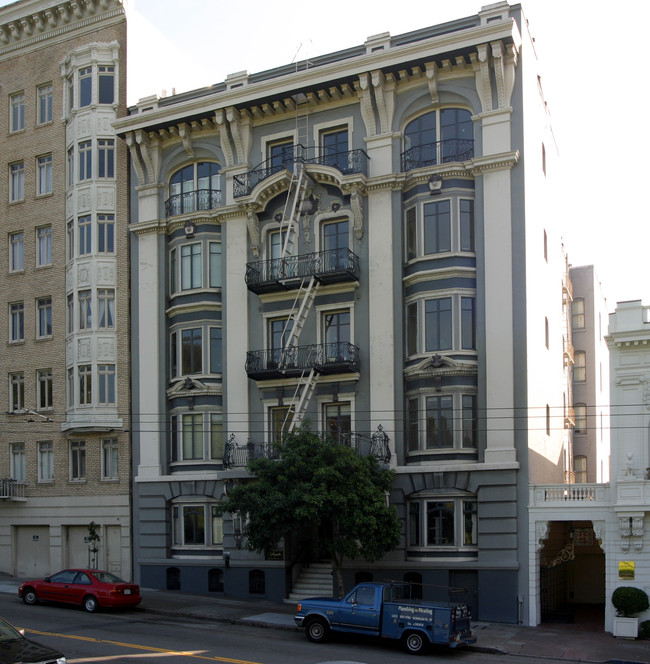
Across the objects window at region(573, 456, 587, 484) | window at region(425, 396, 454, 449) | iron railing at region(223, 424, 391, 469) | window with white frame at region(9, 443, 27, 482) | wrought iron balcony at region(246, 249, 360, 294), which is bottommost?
window at region(573, 456, 587, 484)

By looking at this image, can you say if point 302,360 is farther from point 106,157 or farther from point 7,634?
point 7,634

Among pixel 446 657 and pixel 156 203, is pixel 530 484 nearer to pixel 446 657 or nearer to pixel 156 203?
pixel 446 657

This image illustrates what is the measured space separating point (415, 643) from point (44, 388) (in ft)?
74.5

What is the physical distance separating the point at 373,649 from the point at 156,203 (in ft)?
68.7

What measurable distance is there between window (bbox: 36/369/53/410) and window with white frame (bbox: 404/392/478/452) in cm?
1677

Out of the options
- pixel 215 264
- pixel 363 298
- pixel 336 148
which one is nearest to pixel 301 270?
pixel 363 298

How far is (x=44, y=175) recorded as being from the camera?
41.0 m

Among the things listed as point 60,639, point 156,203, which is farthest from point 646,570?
point 156,203

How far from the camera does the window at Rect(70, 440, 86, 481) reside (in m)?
38.2

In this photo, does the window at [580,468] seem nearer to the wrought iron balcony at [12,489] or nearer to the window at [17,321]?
the wrought iron balcony at [12,489]

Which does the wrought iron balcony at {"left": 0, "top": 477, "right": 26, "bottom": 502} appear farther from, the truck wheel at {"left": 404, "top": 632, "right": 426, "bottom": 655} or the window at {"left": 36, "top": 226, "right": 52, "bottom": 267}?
the truck wheel at {"left": 404, "top": 632, "right": 426, "bottom": 655}

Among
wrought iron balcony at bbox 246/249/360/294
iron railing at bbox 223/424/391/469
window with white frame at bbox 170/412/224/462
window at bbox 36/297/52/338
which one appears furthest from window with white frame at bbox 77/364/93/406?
wrought iron balcony at bbox 246/249/360/294

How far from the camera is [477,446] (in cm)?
3053

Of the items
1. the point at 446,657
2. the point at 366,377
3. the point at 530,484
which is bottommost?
the point at 446,657
